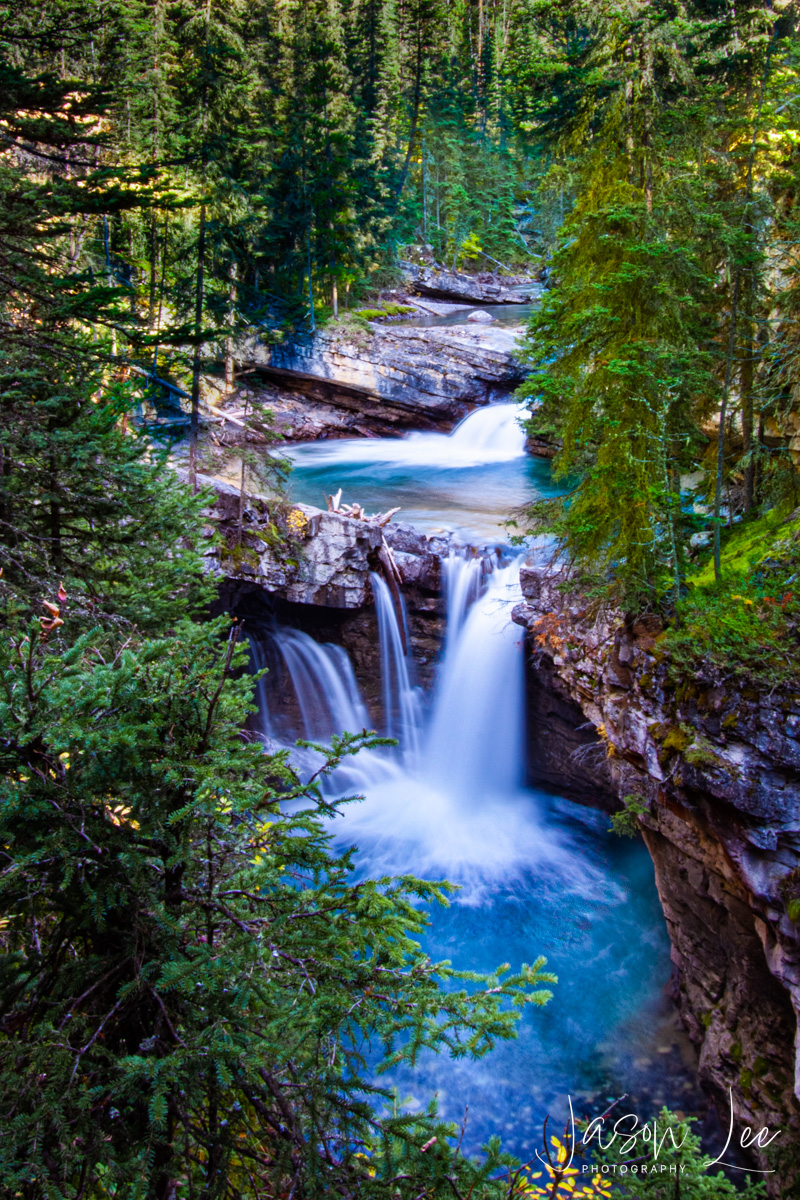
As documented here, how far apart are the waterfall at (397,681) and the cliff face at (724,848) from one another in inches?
254

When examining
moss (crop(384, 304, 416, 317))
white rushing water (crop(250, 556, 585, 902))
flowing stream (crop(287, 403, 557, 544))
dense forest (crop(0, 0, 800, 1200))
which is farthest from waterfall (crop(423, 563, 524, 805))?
moss (crop(384, 304, 416, 317))

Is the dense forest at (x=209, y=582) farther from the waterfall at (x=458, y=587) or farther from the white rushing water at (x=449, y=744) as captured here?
the waterfall at (x=458, y=587)

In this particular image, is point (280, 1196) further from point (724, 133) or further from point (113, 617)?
point (724, 133)

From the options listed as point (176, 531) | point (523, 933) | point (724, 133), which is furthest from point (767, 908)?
point (724, 133)

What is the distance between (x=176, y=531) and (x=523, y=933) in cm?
906

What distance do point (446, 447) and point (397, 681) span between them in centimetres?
1170

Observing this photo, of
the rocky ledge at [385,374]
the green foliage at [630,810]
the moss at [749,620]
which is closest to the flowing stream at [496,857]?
the green foliage at [630,810]

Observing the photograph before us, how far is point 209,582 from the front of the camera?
6.71 m

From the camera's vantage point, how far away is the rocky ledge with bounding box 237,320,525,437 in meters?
25.0

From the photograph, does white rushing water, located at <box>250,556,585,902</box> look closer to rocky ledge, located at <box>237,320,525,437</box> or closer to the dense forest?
the dense forest

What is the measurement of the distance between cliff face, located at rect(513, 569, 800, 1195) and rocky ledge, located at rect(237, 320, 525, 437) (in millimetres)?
17729

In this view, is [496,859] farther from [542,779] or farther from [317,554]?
[317,554]

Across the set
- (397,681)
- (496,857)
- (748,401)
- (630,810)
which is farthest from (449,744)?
(748,401)

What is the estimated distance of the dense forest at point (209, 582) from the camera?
244 centimetres
